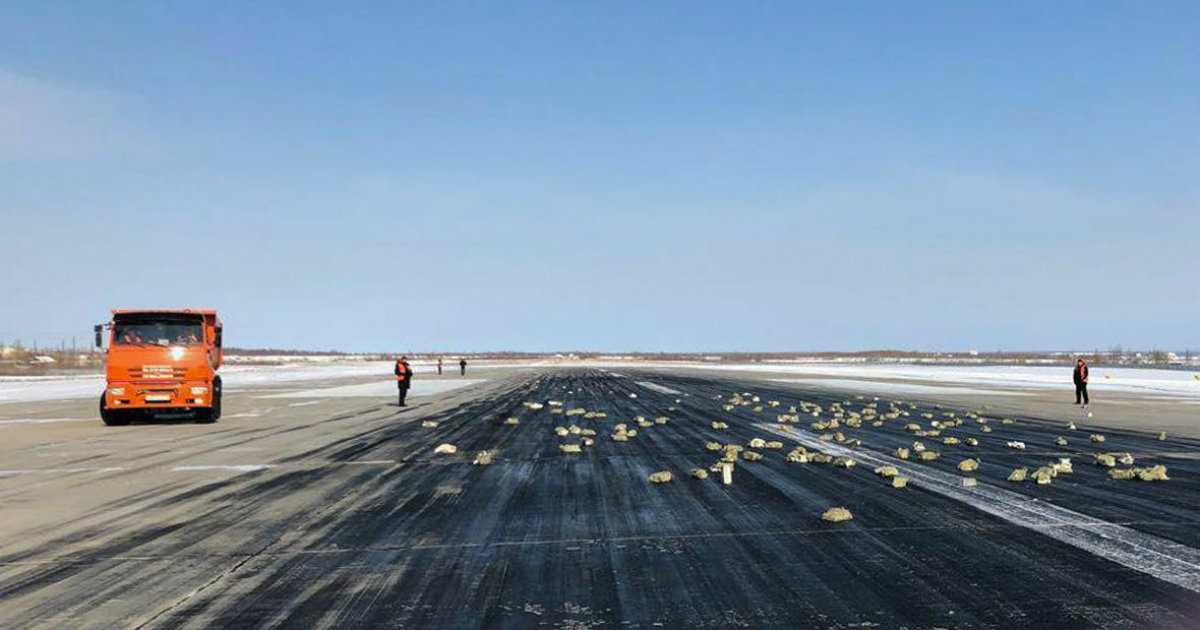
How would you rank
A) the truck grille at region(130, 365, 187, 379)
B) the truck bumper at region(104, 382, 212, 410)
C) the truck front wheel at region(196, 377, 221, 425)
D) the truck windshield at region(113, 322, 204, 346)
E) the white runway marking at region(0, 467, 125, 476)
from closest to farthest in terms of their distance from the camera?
the white runway marking at region(0, 467, 125, 476), the truck bumper at region(104, 382, 212, 410), the truck grille at region(130, 365, 187, 379), the truck windshield at region(113, 322, 204, 346), the truck front wheel at region(196, 377, 221, 425)

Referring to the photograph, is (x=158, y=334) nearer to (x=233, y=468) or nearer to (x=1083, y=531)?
(x=233, y=468)

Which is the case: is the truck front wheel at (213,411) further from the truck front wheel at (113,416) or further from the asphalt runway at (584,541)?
the asphalt runway at (584,541)

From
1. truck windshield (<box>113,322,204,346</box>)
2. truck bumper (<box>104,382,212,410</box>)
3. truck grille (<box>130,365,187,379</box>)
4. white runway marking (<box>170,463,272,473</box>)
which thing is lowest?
white runway marking (<box>170,463,272,473</box>)

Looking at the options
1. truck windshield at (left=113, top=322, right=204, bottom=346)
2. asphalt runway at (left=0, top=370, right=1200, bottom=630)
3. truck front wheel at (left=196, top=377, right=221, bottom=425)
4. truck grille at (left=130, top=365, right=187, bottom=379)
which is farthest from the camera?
truck front wheel at (left=196, top=377, right=221, bottom=425)

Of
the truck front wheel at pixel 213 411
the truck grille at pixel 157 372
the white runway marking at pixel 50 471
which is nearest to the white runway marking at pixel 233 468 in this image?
the white runway marking at pixel 50 471

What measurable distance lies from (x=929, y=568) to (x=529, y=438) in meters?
12.5

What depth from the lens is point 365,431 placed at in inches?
802

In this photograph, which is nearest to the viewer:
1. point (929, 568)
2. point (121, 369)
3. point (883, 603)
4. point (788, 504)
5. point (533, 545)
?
point (883, 603)

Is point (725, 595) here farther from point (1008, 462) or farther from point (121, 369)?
point (121, 369)

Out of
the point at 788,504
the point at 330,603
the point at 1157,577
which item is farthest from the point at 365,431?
the point at 1157,577

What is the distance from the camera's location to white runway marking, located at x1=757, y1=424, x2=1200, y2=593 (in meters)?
6.69

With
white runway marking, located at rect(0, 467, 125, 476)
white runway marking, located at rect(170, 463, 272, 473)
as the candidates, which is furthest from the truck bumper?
white runway marking, located at rect(170, 463, 272, 473)

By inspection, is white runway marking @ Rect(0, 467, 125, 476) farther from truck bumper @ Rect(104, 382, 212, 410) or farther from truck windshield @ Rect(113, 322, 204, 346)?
truck windshield @ Rect(113, 322, 204, 346)

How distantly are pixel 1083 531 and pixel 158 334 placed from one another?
23.9 meters
